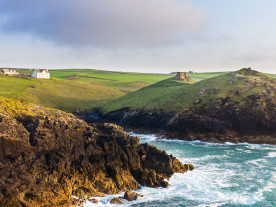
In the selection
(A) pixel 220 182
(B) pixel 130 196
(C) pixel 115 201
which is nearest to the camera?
(C) pixel 115 201

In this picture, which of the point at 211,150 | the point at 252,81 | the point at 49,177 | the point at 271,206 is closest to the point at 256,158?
the point at 211,150

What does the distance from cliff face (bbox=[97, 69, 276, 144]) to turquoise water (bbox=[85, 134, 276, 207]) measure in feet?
37.0

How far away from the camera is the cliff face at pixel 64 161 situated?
2611 cm

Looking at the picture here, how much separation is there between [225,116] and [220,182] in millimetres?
38096

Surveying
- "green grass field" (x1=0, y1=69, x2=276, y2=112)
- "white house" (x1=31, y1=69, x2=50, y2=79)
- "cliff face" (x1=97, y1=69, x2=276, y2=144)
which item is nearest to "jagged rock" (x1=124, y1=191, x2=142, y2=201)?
"cliff face" (x1=97, y1=69, x2=276, y2=144)

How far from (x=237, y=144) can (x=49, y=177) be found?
44858 mm

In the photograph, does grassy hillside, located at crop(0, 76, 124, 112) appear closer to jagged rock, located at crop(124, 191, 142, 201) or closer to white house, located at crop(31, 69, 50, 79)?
white house, located at crop(31, 69, 50, 79)

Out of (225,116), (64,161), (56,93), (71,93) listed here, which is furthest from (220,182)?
(71,93)

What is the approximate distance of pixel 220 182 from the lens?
3669cm

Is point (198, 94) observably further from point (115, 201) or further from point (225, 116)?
point (115, 201)

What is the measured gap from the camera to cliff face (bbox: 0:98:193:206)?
2611 cm

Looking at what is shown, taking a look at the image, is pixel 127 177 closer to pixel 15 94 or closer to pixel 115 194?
pixel 115 194

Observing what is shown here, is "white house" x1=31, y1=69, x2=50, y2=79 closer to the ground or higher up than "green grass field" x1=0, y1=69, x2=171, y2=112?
higher up

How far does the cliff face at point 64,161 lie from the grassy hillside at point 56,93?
7429 centimetres
